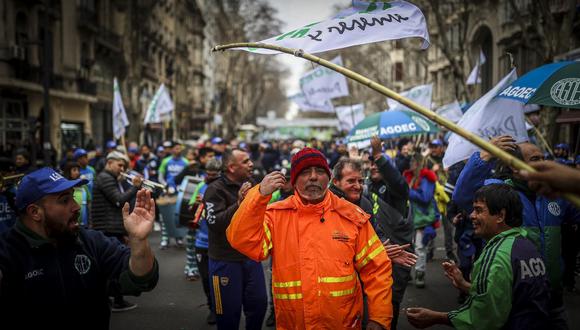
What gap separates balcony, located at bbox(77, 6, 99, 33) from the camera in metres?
28.5

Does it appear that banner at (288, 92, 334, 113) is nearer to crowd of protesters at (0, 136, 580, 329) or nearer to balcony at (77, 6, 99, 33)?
crowd of protesters at (0, 136, 580, 329)

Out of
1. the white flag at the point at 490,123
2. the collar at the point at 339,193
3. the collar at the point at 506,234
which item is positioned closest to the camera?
the collar at the point at 506,234

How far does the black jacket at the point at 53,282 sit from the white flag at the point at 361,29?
81.1 inches

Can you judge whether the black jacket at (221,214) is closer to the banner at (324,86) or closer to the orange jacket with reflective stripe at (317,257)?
the orange jacket with reflective stripe at (317,257)

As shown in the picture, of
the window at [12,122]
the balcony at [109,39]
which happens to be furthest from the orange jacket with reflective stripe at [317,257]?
the balcony at [109,39]

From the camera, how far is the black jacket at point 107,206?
22.2ft

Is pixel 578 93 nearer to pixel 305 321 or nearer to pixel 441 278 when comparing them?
pixel 305 321

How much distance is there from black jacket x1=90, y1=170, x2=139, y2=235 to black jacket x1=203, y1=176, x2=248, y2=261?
2183 mm

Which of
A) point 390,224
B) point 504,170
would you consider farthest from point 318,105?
point 504,170

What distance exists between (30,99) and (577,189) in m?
25.7

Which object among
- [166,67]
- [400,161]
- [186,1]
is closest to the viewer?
[400,161]

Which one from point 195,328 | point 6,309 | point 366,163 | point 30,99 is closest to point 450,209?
point 366,163

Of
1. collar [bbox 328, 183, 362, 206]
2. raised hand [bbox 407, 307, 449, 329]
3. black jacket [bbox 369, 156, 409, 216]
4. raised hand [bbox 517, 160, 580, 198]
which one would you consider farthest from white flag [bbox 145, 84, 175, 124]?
raised hand [bbox 517, 160, 580, 198]

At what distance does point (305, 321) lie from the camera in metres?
3.10
